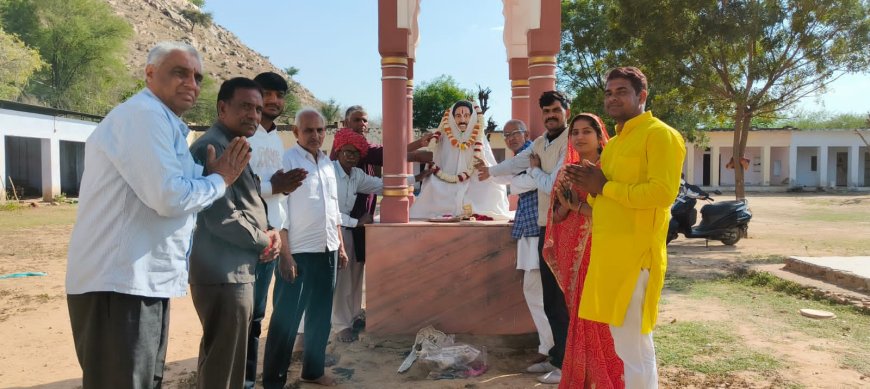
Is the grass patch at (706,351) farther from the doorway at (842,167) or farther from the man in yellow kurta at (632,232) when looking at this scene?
the doorway at (842,167)

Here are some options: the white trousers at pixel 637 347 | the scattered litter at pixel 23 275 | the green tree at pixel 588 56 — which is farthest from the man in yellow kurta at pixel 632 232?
the green tree at pixel 588 56

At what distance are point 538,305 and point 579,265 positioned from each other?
3.32ft

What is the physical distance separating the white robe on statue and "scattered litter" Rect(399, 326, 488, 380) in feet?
5.66

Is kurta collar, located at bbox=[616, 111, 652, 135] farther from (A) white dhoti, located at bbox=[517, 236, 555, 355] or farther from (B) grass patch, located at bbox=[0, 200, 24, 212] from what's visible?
(B) grass patch, located at bbox=[0, 200, 24, 212]

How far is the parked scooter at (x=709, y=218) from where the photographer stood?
10.1 metres

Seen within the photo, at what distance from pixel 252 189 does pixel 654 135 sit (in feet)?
6.05

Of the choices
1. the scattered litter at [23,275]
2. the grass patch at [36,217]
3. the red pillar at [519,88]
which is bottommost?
the scattered litter at [23,275]

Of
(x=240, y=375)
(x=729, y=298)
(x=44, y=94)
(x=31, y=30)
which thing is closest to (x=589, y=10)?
(x=729, y=298)

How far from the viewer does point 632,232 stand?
9.02ft

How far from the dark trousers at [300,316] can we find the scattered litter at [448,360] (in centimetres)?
67

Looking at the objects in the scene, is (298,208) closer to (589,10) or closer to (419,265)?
(419,265)

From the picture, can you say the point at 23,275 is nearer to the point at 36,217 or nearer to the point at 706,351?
the point at 706,351

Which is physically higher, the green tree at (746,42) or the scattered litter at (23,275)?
the green tree at (746,42)

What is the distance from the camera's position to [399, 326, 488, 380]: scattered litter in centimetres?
404
